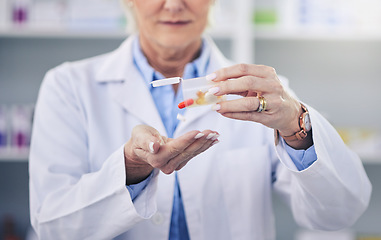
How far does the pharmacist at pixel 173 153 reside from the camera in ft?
3.22

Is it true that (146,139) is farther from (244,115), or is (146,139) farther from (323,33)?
(323,33)

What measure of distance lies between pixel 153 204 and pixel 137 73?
51 cm

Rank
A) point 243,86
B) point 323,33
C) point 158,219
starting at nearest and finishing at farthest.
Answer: point 243,86, point 158,219, point 323,33

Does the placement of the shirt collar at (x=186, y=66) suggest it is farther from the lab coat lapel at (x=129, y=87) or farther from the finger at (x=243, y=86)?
the finger at (x=243, y=86)

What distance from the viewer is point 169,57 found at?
142 cm

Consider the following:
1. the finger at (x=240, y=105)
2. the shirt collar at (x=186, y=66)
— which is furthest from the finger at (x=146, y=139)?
the shirt collar at (x=186, y=66)

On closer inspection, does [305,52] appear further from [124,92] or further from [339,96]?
[124,92]

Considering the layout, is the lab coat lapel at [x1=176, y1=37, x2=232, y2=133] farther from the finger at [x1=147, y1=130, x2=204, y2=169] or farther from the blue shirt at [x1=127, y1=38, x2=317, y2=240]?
the finger at [x1=147, y1=130, x2=204, y2=169]

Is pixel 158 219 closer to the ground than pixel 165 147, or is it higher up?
closer to the ground

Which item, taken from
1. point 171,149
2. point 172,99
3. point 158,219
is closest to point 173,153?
point 171,149

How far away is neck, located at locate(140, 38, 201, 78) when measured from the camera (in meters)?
1.42

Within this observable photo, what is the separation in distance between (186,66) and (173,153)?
527mm

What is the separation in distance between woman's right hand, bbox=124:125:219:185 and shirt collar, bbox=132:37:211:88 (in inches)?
17.3

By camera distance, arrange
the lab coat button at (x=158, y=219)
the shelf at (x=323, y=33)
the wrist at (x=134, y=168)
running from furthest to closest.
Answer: the shelf at (x=323, y=33)
the lab coat button at (x=158, y=219)
the wrist at (x=134, y=168)
